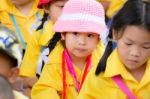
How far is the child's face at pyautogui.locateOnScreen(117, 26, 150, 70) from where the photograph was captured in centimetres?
202

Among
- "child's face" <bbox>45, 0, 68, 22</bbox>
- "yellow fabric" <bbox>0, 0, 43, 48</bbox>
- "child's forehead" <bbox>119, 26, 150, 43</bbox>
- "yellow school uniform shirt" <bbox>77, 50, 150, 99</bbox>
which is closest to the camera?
"child's forehead" <bbox>119, 26, 150, 43</bbox>

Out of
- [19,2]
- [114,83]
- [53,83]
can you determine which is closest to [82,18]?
[53,83]

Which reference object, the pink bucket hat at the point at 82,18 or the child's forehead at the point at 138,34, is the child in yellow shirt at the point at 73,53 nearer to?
the pink bucket hat at the point at 82,18

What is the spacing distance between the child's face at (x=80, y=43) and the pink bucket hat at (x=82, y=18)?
0.10ft

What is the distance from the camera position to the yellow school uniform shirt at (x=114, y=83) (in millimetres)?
2141

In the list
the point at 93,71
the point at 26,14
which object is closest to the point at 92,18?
the point at 93,71

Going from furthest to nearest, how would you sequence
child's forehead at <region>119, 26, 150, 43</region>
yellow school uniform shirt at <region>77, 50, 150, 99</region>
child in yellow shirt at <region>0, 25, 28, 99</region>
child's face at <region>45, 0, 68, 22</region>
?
child's face at <region>45, 0, 68, 22</region>, yellow school uniform shirt at <region>77, 50, 150, 99</region>, child's forehead at <region>119, 26, 150, 43</region>, child in yellow shirt at <region>0, 25, 28, 99</region>

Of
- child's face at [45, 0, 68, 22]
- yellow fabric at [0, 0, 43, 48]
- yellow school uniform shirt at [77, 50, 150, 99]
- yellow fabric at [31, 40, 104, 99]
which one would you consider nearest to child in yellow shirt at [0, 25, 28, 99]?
yellow school uniform shirt at [77, 50, 150, 99]

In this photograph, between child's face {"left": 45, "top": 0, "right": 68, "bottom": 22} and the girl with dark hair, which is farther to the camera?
child's face {"left": 45, "top": 0, "right": 68, "bottom": 22}

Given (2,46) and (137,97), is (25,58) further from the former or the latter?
Result: (2,46)

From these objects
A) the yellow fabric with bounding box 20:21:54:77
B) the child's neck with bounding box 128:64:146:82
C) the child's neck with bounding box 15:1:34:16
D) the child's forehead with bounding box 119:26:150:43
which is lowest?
the yellow fabric with bounding box 20:21:54:77

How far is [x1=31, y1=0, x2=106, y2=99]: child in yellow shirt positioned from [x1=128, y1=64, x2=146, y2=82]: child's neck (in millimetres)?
404

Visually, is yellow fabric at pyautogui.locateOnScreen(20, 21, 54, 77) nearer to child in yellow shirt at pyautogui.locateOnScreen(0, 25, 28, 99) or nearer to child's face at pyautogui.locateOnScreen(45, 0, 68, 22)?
child's face at pyautogui.locateOnScreen(45, 0, 68, 22)

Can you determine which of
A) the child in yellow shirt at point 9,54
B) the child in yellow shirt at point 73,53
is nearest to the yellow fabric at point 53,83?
the child in yellow shirt at point 73,53
